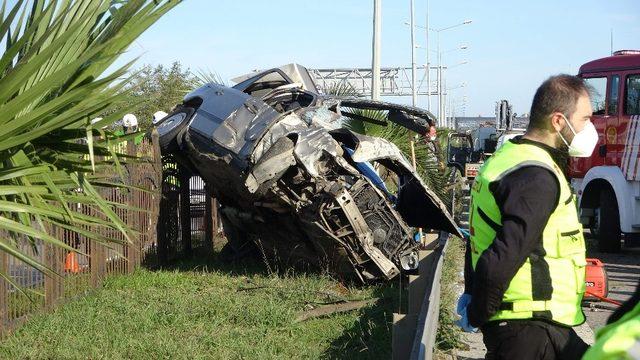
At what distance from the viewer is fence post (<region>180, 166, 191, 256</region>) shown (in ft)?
40.0

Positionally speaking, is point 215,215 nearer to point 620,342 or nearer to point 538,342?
point 538,342

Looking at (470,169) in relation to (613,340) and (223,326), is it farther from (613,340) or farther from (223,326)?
(613,340)

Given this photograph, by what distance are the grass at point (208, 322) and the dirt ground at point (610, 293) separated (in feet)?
2.42

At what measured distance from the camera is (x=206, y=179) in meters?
10.6

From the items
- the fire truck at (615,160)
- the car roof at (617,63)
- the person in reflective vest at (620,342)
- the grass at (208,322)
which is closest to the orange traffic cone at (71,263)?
the grass at (208,322)

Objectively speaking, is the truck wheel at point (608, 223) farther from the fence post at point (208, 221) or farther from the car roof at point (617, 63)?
the fence post at point (208, 221)

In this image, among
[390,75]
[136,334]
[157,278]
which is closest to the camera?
[136,334]

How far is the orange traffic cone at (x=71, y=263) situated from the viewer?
8710 mm

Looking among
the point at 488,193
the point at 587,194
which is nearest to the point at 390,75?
the point at 587,194

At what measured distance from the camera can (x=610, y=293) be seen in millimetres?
10086

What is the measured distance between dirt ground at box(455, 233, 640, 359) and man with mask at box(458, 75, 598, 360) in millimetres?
1255

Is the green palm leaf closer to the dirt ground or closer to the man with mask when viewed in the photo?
the man with mask

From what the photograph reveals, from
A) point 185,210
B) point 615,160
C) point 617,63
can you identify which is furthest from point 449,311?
point 617,63

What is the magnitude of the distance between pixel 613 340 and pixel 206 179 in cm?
902
